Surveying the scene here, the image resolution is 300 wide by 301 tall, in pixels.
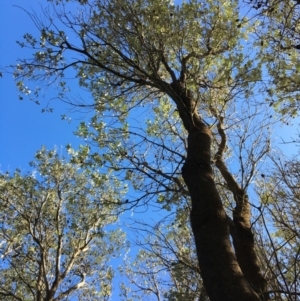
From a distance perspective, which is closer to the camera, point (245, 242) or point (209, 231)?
point (209, 231)

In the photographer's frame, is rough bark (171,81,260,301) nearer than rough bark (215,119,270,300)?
Yes

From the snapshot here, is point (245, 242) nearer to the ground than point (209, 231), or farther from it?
farther from it

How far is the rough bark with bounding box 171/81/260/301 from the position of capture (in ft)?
9.50

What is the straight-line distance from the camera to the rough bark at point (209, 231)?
289 cm

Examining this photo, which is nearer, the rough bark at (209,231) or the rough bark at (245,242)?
the rough bark at (209,231)

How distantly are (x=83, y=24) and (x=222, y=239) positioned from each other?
4.64 m

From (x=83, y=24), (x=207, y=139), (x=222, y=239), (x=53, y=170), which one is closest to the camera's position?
(x=222, y=239)

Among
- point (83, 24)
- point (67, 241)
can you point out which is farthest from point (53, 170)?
point (83, 24)

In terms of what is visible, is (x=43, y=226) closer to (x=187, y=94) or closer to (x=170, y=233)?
(x=170, y=233)

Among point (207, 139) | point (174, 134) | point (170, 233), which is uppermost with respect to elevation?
point (174, 134)

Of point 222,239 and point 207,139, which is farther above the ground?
point 207,139

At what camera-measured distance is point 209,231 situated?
11.2 ft

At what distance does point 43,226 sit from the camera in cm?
1230

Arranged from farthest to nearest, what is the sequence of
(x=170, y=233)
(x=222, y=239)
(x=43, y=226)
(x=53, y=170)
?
(x=53, y=170), (x=43, y=226), (x=170, y=233), (x=222, y=239)
